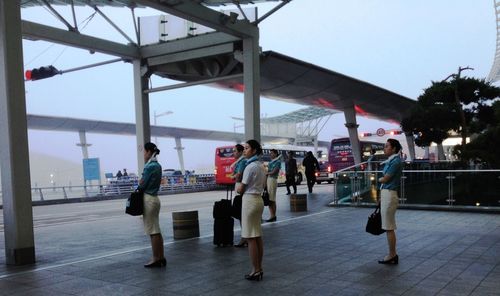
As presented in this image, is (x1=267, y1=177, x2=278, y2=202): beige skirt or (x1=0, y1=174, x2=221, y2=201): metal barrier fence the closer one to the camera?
(x1=267, y1=177, x2=278, y2=202): beige skirt

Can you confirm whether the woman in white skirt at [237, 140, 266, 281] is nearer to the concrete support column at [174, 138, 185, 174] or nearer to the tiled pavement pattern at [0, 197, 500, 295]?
the tiled pavement pattern at [0, 197, 500, 295]

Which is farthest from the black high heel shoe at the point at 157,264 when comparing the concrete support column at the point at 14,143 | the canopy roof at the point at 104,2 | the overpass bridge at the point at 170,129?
the overpass bridge at the point at 170,129

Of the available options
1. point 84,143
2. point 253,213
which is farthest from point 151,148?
point 84,143

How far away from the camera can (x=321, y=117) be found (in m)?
71.2

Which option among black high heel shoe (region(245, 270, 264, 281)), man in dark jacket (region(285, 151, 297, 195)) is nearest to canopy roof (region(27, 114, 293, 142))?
man in dark jacket (region(285, 151, 297, 195))

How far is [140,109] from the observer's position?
14.1 m

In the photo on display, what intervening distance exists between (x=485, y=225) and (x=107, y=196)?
20.7 metres

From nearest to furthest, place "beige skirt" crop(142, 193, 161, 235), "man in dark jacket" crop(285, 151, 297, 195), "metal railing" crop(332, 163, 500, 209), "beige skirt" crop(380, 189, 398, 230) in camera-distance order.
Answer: "beige skirt" crop(142, 193, 161, 235)
"beige skirt" crop(380, 189, 398, 230)
"metal railing" crop(332, 163, 500, 209)
"man in dark jacket" crop(285, 151, 297, 195)

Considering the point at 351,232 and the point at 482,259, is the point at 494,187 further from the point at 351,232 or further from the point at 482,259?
the point at 482,259

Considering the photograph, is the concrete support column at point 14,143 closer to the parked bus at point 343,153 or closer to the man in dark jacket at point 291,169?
the man in dark jacket at point 291,169

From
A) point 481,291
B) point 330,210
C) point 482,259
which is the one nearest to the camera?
point 481,291

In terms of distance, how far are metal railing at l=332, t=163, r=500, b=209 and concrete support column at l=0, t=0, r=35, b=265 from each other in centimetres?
977

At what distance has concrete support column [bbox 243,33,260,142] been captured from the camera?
39.4 ft

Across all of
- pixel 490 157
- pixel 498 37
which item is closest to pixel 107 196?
pixel 490 157
